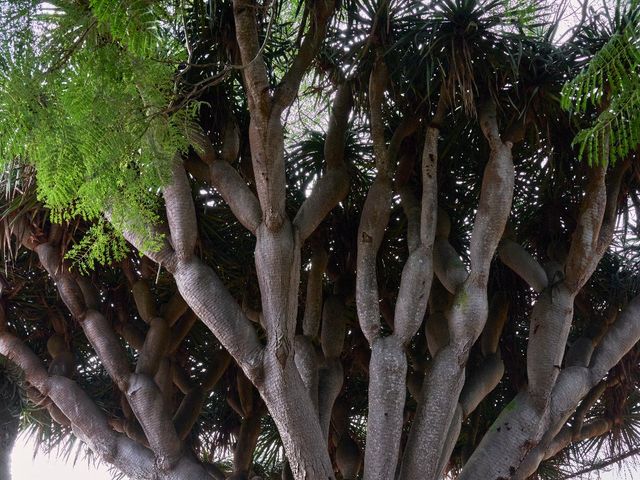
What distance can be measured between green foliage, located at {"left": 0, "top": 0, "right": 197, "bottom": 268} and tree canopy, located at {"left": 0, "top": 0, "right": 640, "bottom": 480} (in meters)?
0.01

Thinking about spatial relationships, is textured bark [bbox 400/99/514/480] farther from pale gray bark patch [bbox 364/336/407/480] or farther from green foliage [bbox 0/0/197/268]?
green foliage [bbox 0/0/197/268]

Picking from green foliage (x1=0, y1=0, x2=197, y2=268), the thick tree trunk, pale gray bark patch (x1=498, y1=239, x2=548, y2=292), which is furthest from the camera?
the thick tree trunk

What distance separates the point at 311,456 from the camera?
468 centimetres

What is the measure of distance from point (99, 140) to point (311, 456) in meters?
2.00

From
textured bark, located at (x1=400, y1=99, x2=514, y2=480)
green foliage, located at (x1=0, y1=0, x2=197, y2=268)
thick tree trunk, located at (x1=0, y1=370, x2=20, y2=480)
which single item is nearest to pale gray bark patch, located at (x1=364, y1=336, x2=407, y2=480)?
textured bark, located at (x1=400, y1=99, x2=514, y2=480)

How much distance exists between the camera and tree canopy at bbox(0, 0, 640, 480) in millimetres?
4133

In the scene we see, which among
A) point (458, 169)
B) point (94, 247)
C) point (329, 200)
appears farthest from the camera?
point (458, 169)

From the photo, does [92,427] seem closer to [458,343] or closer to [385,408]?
[385,408]

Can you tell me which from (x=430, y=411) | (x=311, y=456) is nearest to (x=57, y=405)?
(x=311, y=456)

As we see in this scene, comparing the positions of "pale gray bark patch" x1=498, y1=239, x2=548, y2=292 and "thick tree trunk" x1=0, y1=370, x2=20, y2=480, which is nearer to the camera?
"pale gray bark patch" x1=498, y1=239, x2=548, y2=292

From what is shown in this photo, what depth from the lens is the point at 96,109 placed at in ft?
12.7

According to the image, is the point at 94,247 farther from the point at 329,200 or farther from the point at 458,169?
the point at 458,169

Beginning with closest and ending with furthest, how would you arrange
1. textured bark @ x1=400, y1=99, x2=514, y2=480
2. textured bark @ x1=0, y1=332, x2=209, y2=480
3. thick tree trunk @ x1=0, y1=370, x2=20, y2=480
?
textured bark @ x1=400, y1=99, x2=514, y2=480, textured bark @ x1=0, y1=332, x2=209, y2=480, thick tree trunk @ x1=0, y1=370, x2=20, y2=480

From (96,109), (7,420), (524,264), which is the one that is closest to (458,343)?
(524,264)
